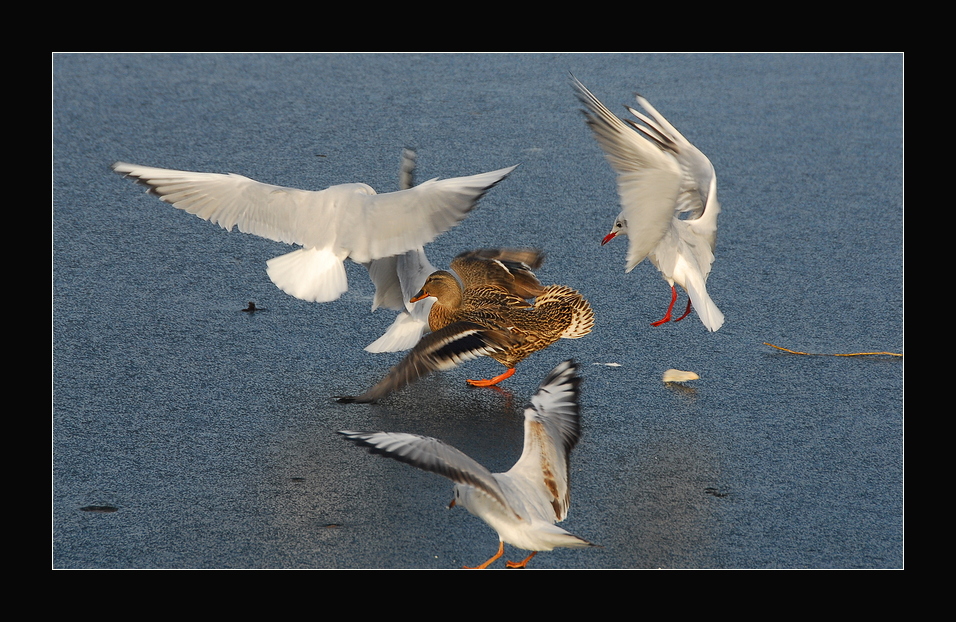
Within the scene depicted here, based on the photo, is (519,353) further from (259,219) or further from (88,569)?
(88,569)

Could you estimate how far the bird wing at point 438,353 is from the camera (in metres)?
3.80

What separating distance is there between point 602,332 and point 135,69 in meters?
5.02

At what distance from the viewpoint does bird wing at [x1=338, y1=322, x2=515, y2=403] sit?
Answer: 3797 mm

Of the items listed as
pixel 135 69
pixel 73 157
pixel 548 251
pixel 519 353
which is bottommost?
pixel 519 353

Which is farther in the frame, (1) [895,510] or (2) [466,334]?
(2) [466,334]

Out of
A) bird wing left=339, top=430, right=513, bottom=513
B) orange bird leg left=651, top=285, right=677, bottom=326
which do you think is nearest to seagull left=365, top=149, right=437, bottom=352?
orange bird leg left=651, top=285, right=677, bottom=326

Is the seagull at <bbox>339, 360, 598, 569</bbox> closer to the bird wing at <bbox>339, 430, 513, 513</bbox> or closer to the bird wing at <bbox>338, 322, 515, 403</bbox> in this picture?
the bird wing at <bbox>339, 430, 513, 513</bbox>

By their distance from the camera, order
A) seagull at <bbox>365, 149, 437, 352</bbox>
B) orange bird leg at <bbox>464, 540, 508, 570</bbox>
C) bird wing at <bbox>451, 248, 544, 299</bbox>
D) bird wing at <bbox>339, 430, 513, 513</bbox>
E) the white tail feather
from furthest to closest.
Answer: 1. bird wing at <bbox>451, 248, 544, 299</bbox>
2. seagull at <bbox>365, 149, 437, 352</bbox>
3. the white tail feather
4. orange bird leg at <bbox>464, 540, 508, 570</bbox>
5. bird wing at <bbox>339, 430, 513, 513</bbox>

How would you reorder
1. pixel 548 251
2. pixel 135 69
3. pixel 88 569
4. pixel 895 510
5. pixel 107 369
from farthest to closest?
pixel 135 69, pixel 548 251, pixel 107 369, pixel 895 510, pixel 88 569

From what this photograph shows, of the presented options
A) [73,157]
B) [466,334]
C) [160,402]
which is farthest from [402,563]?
[73,157]

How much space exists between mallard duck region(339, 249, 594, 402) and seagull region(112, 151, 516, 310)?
10.4 inches

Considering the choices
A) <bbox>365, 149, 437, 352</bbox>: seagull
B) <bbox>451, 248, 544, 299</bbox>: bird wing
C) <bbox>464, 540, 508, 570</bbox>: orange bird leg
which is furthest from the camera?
<bbox>451, 248, 544, 299</bbox>: bird wing

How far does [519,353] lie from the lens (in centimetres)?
425

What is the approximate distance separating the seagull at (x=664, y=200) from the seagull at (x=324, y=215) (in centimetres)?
55
